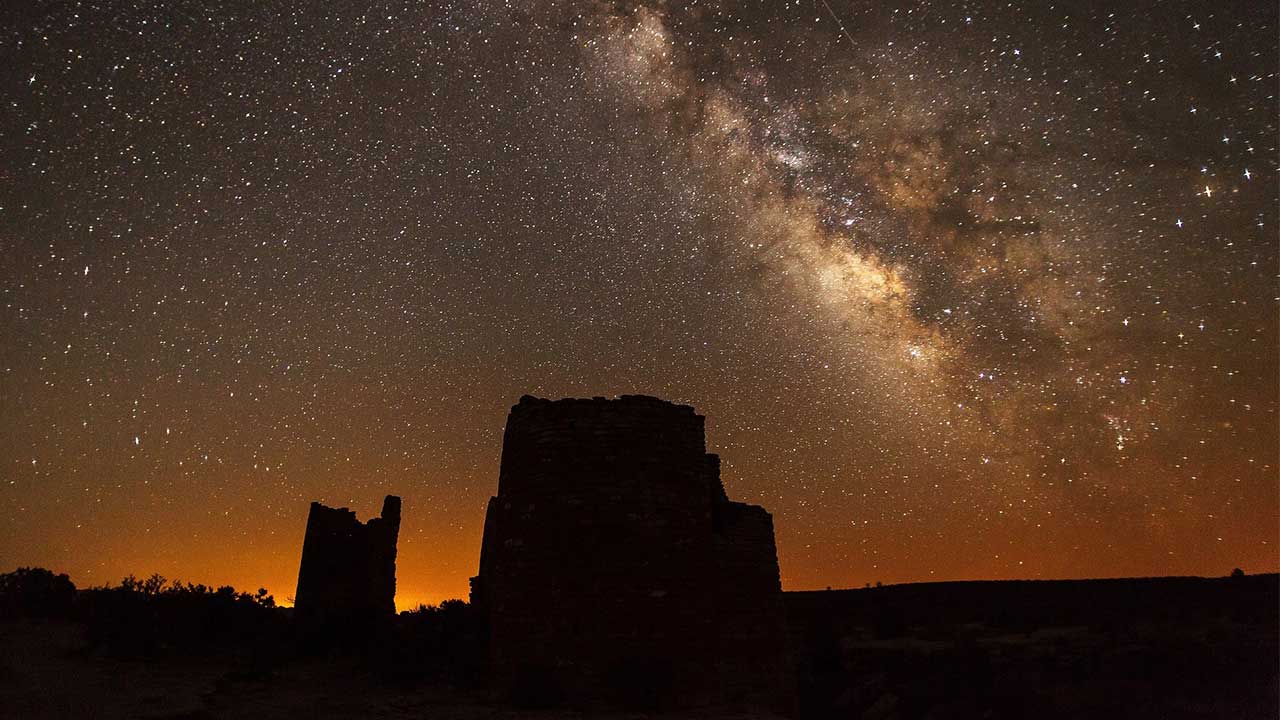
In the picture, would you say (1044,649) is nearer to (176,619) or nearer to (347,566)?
(347,566)

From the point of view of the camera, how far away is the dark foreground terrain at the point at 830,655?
979 centimetres

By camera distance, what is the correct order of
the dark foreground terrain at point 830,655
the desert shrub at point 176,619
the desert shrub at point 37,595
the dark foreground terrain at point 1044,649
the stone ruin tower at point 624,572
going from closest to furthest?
the stone ruin tower at point 624,572 < the dark foreground terrain at point 830,655 < the desert shrub at point 176,619 < the desert shrub at point 37,595 < the dark foreground terrain at point 1044,649

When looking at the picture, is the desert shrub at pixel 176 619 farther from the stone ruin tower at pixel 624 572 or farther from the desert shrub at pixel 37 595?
the stone ruin tower at pixel 624 572

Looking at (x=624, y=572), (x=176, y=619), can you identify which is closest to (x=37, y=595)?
(x=176, y=619)

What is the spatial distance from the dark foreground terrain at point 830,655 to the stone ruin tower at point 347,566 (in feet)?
3.23

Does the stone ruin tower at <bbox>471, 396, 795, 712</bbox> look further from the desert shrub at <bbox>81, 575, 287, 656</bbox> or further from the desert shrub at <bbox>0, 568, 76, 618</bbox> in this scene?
the desert shrub at <bbox>0, 568, 76, 618</bbox>

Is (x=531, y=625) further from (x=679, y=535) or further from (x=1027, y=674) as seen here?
(x=1027, y=674)

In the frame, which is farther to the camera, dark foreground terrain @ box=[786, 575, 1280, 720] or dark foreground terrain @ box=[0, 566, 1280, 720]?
dark foreground terrain @ box=[786, 575, 1280, 720]

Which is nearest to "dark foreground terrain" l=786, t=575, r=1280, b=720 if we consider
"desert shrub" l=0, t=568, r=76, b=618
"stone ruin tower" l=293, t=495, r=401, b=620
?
"stone ruin tower" l=293, t=495, r=401, b=620

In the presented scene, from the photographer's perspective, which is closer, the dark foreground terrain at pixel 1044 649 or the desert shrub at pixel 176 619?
the desert shrub at pixel 176 619

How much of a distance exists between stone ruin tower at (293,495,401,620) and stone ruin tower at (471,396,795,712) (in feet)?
26.9

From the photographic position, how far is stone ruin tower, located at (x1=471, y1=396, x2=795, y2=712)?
31.3ft

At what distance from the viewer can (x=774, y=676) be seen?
10328mm

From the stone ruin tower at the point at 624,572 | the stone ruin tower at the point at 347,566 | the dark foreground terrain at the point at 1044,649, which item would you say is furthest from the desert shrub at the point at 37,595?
the dark foreground terrain at the point at 1044,649
